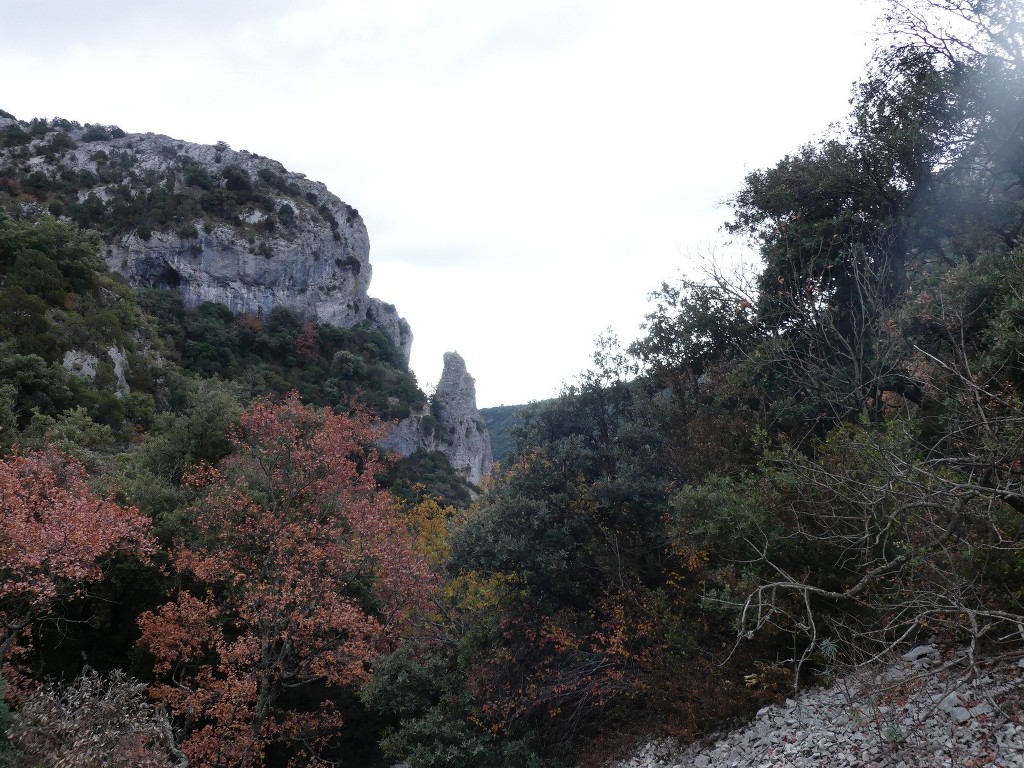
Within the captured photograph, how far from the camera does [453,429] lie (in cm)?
5847

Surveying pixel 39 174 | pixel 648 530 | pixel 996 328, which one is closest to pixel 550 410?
pixel 648 530

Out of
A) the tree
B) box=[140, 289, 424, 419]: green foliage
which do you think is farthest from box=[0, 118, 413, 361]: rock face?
the tree

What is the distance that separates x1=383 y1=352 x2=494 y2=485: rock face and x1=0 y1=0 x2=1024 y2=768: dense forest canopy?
106 feet

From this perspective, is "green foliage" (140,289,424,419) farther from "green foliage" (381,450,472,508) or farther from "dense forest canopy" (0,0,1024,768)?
"dense forest canopy" (0,0,1024,768)

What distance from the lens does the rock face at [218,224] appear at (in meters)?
53.5

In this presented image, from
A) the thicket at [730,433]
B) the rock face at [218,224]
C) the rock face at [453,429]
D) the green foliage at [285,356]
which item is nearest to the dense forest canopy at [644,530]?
the thicket at [730,433]

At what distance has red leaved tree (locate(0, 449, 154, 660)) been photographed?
10.6 m

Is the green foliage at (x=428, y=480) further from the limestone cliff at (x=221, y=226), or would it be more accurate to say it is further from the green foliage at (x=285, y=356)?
the green foliage at (x=285, y=356)

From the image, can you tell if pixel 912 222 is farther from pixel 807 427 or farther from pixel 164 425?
pixel 164 425

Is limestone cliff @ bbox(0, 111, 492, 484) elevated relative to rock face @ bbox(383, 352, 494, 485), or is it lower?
elevated

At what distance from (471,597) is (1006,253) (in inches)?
474

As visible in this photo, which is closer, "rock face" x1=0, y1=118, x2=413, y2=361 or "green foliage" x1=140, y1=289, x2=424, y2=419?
"green foliage" x1=140, y1=289, x2=424, y2=419

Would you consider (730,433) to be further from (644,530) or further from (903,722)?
(903,722)

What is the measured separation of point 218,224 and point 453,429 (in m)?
28.7
